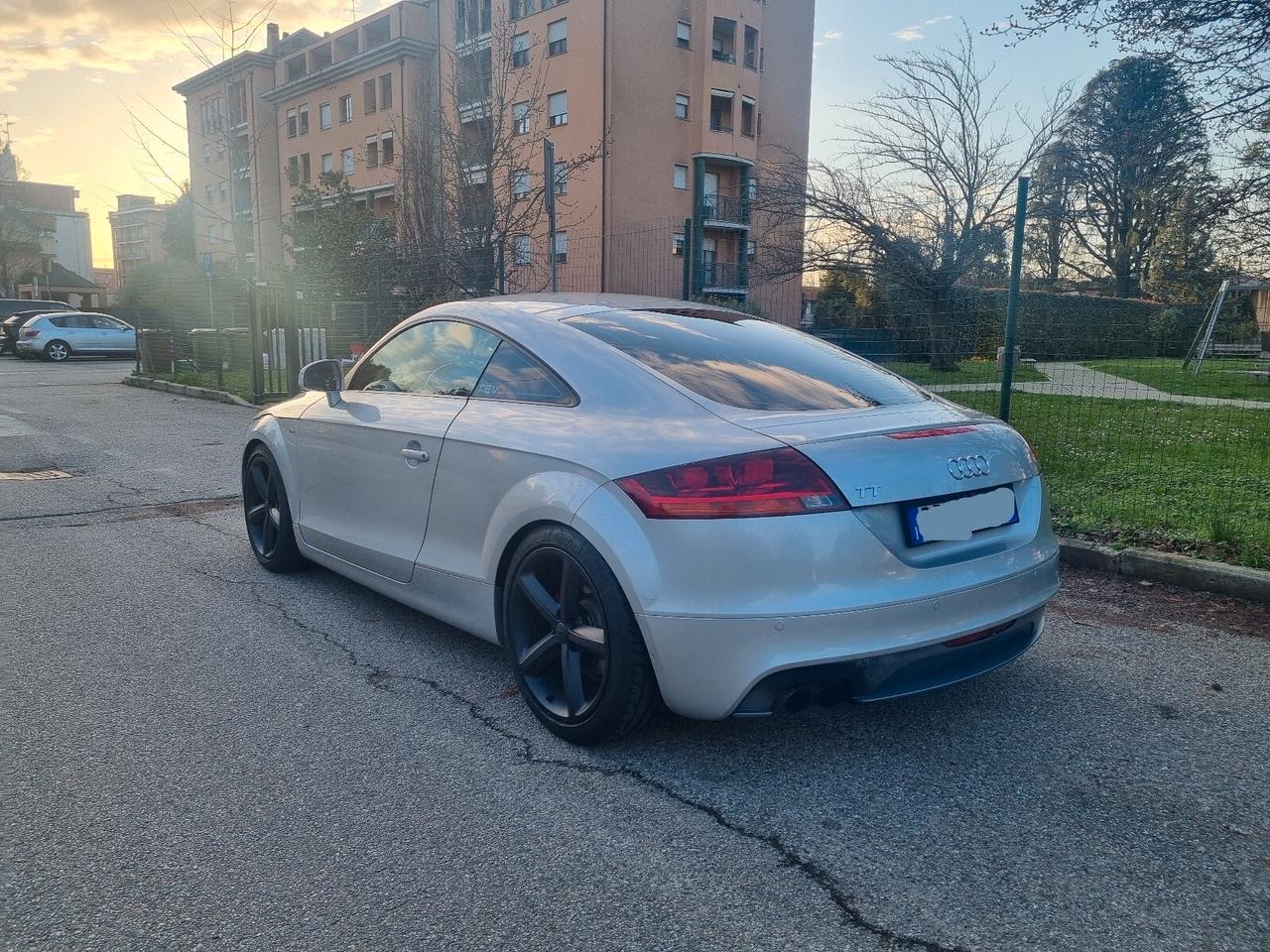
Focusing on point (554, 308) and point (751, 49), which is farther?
point (751, 49)

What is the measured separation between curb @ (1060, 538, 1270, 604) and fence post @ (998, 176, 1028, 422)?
147 cm

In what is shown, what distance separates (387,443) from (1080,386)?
216 inches

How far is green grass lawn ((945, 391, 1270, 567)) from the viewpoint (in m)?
5.32

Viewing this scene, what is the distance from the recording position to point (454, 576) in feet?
11.5

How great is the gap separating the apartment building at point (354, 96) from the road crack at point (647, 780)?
42326mm

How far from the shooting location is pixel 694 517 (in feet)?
8.54

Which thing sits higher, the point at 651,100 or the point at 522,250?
the point at 651,100

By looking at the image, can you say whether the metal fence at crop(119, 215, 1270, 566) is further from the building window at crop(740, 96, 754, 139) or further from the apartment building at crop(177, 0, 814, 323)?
the building window at crop(740, 96, 754, 139)

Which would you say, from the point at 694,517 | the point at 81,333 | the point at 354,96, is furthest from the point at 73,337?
the point at 694,517

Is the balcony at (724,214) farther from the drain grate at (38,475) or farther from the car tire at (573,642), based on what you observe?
the car tire at (573,642)

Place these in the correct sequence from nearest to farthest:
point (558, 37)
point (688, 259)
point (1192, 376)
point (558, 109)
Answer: point (1192, 376) < point (688, 259) < point (558, 37) < point (558, 109)

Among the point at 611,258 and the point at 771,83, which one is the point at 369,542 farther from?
the point at 771,83

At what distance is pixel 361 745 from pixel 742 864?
1.33 m

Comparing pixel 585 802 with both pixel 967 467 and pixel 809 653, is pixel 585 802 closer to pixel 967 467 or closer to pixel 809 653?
pixel 809 653
